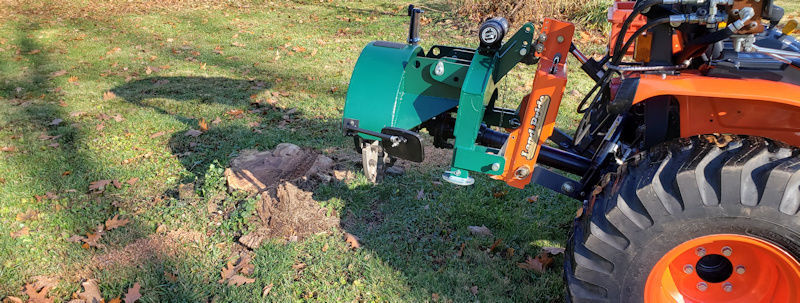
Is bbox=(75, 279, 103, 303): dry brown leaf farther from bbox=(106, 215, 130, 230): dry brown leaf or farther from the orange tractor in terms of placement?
the orange tractor

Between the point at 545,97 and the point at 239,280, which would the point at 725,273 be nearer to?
the point at 545,97

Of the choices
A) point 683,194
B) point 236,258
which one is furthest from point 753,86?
point 236,258

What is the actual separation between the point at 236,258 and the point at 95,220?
48.3 inches

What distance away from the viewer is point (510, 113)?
324cm

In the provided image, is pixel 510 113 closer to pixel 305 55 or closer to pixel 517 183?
pixel 517 183

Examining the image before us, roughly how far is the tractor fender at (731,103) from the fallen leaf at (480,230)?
1603mm

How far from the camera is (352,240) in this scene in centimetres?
356

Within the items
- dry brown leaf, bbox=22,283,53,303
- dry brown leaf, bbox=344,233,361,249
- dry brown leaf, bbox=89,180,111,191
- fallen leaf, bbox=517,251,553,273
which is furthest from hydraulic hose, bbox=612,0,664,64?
dry brown leaf, bbox=89,180,111,191

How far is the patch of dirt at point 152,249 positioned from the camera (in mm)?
3377

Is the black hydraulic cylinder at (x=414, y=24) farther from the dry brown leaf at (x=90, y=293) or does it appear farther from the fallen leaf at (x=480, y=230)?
the dry brown leaf at (x=90, y=293)

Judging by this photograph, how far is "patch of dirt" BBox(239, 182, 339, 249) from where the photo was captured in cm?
363

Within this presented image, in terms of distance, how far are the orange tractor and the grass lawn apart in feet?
2.69

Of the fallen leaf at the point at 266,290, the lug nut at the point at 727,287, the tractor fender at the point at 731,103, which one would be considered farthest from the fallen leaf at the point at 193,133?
the lug nut at the point at 727,287

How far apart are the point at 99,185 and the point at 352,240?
222 centimetres
